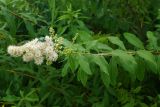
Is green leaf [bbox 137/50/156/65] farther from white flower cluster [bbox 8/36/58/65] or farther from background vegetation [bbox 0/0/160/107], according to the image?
white flower cluster [bbox 8/36/58/65]

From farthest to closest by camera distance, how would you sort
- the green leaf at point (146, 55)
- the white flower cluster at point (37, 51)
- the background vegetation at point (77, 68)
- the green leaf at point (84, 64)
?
the background vegetation at point (77, 68), the green leaf at point (146, 55), the green leaf at point (84, 64), the white flower cluster at point (37, 51)

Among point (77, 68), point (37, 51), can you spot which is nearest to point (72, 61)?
point (37, 51)

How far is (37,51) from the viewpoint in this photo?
5.05 feet

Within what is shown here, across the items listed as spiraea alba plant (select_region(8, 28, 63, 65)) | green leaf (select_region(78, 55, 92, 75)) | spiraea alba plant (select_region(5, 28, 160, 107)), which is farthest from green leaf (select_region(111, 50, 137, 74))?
spiraea alba plant (select_region(8, 28, 63, 65))

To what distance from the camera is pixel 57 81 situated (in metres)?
2.33

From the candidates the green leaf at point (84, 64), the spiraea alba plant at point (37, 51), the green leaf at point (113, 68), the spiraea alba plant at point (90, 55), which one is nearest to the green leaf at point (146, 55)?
the spiraea alba plant at point (90, 55)

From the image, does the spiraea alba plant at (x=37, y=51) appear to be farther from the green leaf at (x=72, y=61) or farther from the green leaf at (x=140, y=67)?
the green leaf at (x=140, y=67)

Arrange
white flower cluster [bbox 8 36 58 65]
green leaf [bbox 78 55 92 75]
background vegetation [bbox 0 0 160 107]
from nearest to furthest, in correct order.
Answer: white flower cluster [bbox 8 36 58 65] < green leaf [bbox 78 55 92 75] < background vegetation [bbox 0 0 160 107]

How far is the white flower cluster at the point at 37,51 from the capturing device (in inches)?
60.6

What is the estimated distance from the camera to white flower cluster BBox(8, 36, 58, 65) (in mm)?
1540

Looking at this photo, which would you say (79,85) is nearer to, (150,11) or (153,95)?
(153,95)

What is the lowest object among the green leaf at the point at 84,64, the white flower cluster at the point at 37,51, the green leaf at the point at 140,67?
the green leaf at the point at 140,67

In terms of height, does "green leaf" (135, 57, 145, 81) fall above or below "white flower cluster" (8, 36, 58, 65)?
below

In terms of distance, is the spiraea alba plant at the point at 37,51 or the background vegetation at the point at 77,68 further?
the background vegetation at the point at 77,68
